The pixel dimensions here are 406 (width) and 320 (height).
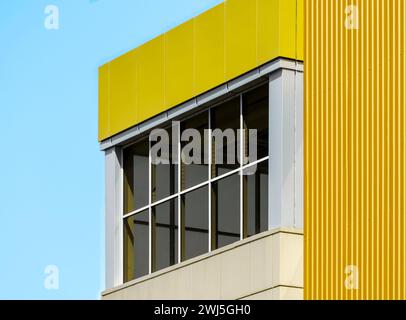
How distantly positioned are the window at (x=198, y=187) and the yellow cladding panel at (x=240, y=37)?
1.88 feet

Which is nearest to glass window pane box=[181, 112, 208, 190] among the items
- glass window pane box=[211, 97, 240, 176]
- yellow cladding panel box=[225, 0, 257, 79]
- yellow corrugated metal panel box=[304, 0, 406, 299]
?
glass window pane box=[211, 97, 240, 176]

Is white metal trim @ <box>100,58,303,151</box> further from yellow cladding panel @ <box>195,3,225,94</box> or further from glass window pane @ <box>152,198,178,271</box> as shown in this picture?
glass window pane @ <box>152,198,178,271</box>

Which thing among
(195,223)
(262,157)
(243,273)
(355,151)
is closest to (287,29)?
(262,157)

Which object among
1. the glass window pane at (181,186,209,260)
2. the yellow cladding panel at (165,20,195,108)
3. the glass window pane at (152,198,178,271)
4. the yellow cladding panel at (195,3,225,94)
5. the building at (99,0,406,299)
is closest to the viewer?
the building at (99,0,406,299)

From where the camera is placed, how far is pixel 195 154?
31.9 metres

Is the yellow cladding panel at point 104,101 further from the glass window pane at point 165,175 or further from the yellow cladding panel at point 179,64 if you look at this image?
the yellow cladding panel at point 179,64

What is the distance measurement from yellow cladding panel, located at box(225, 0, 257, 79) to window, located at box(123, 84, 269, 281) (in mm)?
572

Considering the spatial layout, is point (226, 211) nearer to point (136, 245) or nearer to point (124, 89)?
point (136, 245)

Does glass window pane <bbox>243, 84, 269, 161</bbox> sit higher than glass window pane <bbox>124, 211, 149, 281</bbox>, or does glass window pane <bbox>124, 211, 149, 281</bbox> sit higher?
glass window pane <bbox>243, 84, 269, 161</bbox>

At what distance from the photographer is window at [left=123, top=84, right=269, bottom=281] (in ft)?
98.4

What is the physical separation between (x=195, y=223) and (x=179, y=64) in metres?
3.19
